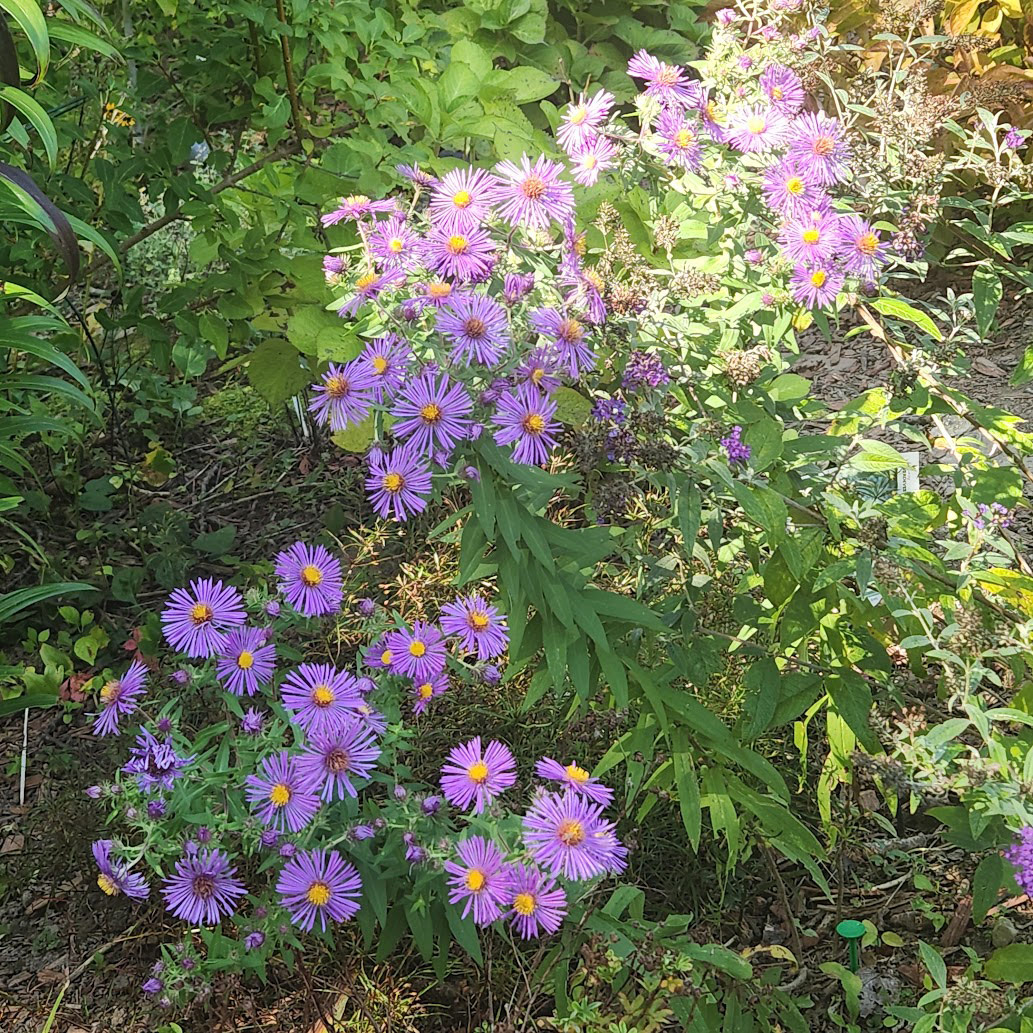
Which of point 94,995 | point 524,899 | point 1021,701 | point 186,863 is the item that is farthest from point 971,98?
point 94,995

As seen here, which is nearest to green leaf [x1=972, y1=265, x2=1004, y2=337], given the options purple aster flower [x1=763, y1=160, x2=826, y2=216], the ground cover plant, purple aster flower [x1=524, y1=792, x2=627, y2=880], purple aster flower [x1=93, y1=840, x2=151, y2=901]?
the ground cover plant

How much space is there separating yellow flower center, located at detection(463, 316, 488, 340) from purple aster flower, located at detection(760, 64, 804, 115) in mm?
712

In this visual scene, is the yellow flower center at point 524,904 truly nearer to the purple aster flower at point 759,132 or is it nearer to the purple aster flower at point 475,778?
the purple aster flower at point 475,778

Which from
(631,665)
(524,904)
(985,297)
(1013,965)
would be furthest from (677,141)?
(1013,965)

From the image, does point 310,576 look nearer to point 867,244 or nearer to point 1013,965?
point 867,244

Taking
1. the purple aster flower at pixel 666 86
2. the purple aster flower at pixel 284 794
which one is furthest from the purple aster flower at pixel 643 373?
the purple aster flower at pixel 284 794

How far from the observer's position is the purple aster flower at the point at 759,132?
1.73m

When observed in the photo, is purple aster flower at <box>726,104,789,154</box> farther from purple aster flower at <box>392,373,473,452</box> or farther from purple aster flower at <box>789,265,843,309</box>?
purple aster flower at <box>392,373,473,452</box>

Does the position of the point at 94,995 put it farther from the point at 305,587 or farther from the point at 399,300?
the point at 399,300

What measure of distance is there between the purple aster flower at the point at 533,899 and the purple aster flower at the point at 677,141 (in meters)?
1.03

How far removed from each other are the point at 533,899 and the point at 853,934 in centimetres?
70

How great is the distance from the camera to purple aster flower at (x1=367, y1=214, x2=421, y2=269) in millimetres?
1489

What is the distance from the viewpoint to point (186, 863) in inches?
63.1

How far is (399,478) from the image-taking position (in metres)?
1.43
